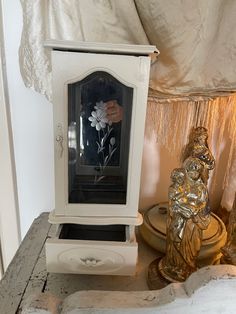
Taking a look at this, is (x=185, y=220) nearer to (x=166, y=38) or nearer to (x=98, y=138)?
(x=98, y=138)

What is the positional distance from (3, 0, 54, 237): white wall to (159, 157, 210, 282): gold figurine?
18.6 inches

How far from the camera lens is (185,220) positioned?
59 centimetres

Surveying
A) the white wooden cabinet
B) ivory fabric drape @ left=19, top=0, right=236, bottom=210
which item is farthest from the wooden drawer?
ivory fabric drape @ left=19, top=0, right=236, bottom=210

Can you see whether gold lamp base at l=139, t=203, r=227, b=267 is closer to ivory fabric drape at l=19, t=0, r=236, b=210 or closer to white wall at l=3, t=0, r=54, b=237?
ivory fabric drape at l=19, t=0, r=236, b=210

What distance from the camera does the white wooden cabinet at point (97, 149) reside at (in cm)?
51

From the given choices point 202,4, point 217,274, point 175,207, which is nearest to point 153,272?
point 175,207

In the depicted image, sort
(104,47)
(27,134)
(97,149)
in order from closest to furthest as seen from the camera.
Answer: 1. (104,47)
2. (97,149)
3. (27,134)

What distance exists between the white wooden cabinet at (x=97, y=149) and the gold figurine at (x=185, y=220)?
8cm

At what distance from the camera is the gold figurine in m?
0.56

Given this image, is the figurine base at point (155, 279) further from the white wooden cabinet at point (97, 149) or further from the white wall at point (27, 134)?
the white wall at point (27, 134)

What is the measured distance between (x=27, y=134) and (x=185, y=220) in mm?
565

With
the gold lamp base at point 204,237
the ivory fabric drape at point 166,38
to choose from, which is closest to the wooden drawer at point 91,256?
the gold lamp base at point 204,237

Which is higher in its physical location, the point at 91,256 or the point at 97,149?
the point at 97,149

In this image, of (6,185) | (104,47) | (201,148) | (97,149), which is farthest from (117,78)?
(6,185)
